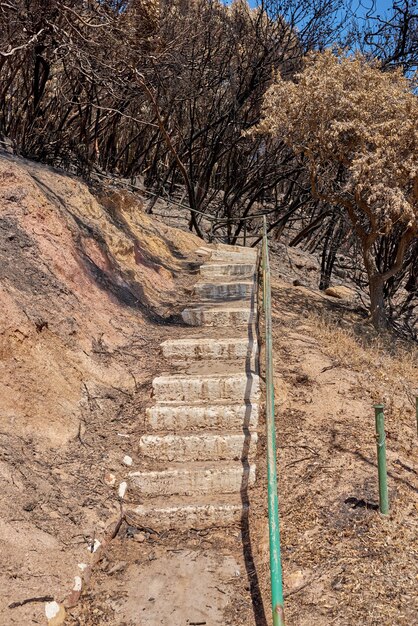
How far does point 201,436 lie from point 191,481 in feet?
1.39

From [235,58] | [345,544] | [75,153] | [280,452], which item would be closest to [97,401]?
[280,452]

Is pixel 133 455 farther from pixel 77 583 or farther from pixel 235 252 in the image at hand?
pixel 235 252

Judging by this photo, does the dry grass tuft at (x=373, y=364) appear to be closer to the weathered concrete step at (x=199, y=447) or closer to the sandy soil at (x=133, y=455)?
the sandy soil at (x=133, y=455)

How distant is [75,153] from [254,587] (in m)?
7.31

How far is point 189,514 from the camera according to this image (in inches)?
174

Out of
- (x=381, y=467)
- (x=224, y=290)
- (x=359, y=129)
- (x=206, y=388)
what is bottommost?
(x=206, y=388)

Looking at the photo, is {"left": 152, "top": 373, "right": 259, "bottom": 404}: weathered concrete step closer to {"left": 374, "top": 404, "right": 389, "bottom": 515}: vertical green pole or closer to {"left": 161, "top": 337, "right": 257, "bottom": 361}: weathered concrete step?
{"left": 161, "top": 337, "right": 257, "bottom": 361}: weathered concrete step

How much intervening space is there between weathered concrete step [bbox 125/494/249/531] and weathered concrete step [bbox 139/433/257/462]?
0.48m

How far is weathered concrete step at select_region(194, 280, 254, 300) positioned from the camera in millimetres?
8312

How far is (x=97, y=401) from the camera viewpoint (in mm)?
5289

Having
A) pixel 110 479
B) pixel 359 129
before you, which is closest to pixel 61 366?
pixel 110 479

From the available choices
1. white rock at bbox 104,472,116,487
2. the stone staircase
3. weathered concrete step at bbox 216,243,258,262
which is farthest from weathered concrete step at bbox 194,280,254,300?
white rock at bbox 104,472,116,487

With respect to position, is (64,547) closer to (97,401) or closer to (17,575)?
(17,575)

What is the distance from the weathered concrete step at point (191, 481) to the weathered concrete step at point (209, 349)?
5.52 feet
